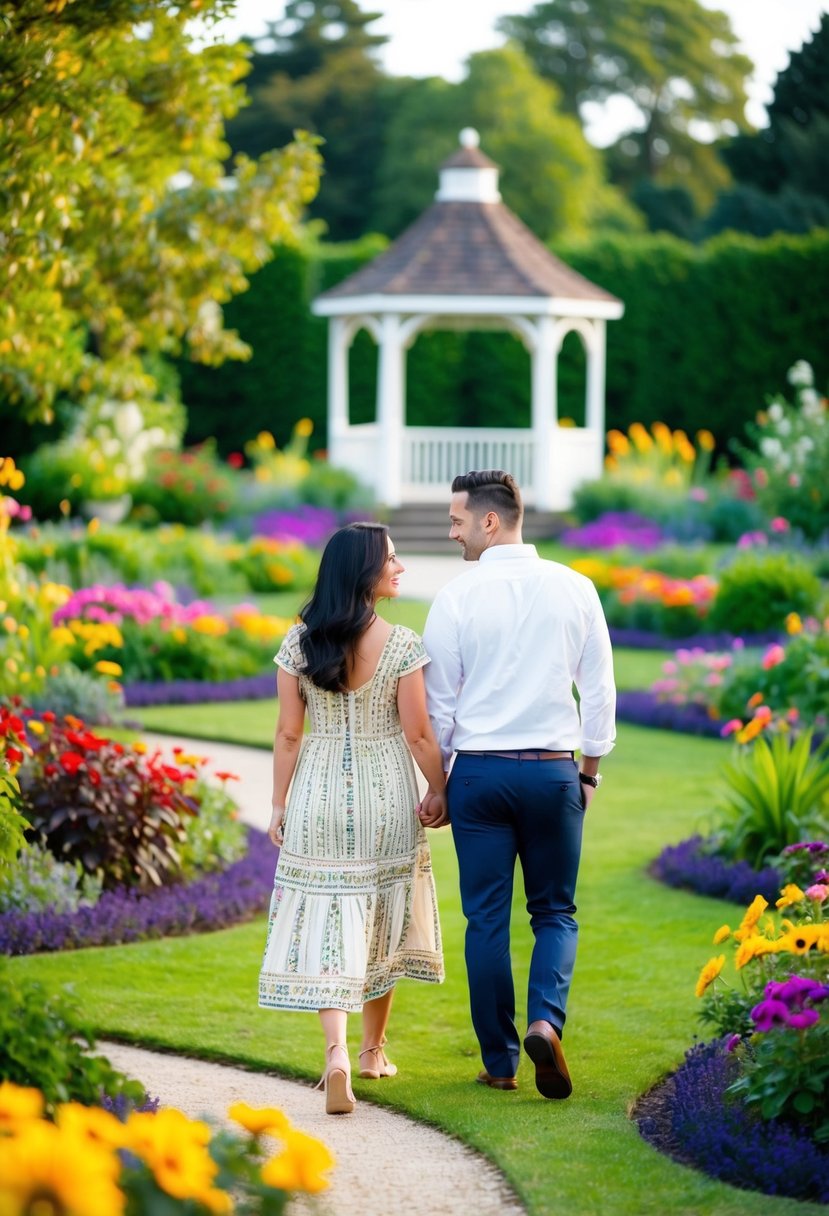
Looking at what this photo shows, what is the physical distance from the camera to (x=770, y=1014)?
3.49m

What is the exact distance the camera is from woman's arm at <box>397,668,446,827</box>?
430 cm

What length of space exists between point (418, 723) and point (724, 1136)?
1250mm

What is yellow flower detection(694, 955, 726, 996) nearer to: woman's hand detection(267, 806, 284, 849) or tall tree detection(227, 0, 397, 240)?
woman's hand detection(267, 806, 284, 849)

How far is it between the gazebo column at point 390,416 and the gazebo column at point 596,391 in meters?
2.44

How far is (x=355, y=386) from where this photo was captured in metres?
24.2

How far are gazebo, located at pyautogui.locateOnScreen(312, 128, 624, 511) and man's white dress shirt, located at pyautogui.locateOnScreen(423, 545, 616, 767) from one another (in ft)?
50.9

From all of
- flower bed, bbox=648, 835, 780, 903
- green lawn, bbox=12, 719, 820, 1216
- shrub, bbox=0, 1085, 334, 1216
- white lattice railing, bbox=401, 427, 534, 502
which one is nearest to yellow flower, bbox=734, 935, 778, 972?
green lawn, bbox=12, 719, 820, 1216

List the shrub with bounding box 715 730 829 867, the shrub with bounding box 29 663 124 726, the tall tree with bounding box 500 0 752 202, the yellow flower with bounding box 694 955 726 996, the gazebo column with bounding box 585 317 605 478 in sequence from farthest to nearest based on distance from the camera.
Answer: the tall tree with bounding box 500 0 752 202 < the gazebo column with bounding box 585 317 605 478 < the shrub with bounding box 29 663 124 726 < the shrub with bounding box 715 730 829 867 < the yellow flower with bounding box 694 955 726 996

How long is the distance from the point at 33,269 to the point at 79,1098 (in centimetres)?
386

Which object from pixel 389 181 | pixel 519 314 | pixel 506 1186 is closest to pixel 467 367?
pixel 519 314

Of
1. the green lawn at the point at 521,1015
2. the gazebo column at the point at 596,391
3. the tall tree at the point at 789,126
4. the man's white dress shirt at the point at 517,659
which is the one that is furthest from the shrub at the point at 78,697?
the tall tree at the point at 789,126

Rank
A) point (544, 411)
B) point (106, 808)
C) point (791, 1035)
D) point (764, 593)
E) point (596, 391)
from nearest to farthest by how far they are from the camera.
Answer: point (791, 1035) < point (106, 808) < point (764, 593) < point (544, 411) < point (596, 391)

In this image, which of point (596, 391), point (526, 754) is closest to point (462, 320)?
point (596, 391)

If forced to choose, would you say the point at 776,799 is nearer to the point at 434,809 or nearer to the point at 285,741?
the point at 434,809
